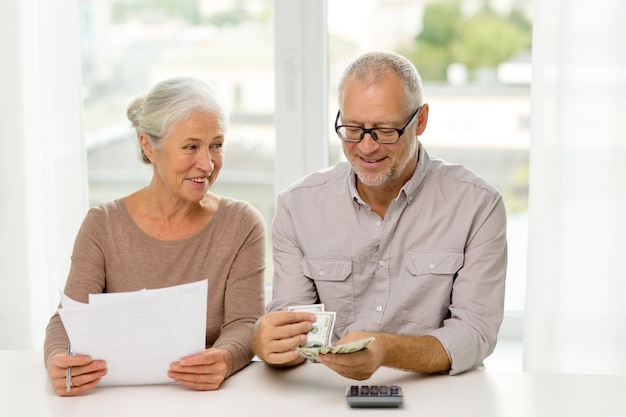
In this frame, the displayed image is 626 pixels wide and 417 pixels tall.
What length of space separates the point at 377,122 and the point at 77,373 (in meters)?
0.99

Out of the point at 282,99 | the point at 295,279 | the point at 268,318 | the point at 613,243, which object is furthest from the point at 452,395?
the point at 282,99

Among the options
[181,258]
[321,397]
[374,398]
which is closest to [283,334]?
[321,397]

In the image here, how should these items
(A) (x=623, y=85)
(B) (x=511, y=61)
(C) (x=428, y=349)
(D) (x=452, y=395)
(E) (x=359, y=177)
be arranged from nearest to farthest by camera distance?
1. (D) (x=452, y=395)
2. (C) (x=428, y=349)
3. (E) (x=359, y=177)
4. (A) (x=623, y=85)
5. (B) (x=511, y=61)

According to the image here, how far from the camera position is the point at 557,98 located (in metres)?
3.35

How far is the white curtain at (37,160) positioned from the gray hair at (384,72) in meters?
1.57

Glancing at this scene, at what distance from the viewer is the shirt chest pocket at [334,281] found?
265 centimetres

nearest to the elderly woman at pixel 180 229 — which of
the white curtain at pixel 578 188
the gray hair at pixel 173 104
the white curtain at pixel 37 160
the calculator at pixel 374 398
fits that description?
the gray hair at pixel 173 104

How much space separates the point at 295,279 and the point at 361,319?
22 centimetres

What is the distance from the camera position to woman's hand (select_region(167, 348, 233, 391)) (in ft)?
7.13

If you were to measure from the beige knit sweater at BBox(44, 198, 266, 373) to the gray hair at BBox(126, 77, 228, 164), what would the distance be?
11.0 inches

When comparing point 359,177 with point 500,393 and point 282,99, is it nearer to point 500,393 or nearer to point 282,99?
point 500,393

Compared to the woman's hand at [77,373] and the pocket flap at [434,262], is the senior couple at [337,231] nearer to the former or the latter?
the pocket flap at [434,262]

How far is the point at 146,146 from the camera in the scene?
2762 mm

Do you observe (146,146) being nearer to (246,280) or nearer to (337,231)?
(246,280)
